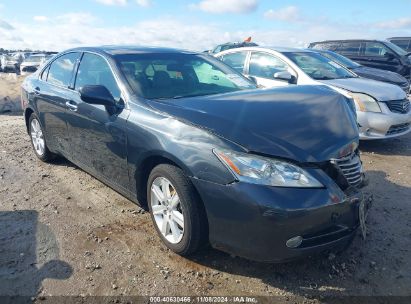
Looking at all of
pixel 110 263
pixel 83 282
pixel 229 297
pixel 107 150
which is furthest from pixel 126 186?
pixel 229 297

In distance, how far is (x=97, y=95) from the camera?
3256 mm

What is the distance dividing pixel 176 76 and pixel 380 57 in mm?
10342

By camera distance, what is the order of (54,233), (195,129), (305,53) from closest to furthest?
1. (195,129)
2. (54,233)
3. (305,53)

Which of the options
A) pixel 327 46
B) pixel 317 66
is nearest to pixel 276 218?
pixel 317 66

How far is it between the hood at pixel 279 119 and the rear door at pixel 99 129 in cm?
49

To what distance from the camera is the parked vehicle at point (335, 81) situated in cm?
581

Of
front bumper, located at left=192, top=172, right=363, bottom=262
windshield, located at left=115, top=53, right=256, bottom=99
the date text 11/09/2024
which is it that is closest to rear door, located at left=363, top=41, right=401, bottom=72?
windshield, located at left=115, top=53, right=256, bottom=99

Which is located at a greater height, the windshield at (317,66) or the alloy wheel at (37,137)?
the windshield at (317,66)

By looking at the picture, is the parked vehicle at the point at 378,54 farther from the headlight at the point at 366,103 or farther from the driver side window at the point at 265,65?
the headlight at the point at 366,103

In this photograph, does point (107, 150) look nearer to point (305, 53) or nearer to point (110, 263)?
point (110, 263)

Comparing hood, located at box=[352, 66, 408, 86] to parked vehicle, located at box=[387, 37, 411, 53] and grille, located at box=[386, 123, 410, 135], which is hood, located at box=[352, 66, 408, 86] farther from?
parked vehicle, located at box=[387, 37, 411, 53]

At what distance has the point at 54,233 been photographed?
3404 millimetres

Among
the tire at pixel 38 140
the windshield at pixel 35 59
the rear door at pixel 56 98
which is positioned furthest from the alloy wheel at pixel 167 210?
the windshield at pixel 35 59

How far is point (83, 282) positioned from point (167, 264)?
626 millimetres
